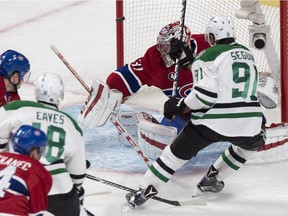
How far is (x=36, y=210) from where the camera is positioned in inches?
140

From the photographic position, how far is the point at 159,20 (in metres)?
6.74

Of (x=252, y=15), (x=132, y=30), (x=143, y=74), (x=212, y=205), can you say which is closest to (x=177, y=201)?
(x=212, y=205)

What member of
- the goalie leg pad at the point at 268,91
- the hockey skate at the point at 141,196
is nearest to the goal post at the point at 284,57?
the goalie leg pad at the point at 268,91

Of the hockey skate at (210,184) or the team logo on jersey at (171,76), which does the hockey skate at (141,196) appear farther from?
the team logo on jersey at (171,76)

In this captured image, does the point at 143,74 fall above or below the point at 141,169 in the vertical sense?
above

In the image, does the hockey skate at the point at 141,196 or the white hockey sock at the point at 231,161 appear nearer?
the hockey skate at the point at 141,196

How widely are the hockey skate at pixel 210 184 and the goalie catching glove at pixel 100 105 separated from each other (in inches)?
19.9

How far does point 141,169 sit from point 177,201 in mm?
437

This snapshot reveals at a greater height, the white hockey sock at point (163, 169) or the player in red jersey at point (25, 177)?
the player in red jersey at point (25, 177)

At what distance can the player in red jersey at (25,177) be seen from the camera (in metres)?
3.50

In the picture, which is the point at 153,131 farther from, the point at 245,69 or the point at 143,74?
the point at 245,69

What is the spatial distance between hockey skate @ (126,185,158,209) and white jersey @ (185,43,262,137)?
0.35m

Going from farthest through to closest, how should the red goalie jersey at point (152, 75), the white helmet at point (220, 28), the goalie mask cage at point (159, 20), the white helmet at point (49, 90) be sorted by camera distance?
the goalie mask cage at point (159, 20) → the red goalie jersey at point (152, 75) → the white helmet at point (220, 28) → the white helmet at point (49, 90)

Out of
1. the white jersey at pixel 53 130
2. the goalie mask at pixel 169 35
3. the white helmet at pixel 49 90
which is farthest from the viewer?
the goalie mask at pixel 169 35
